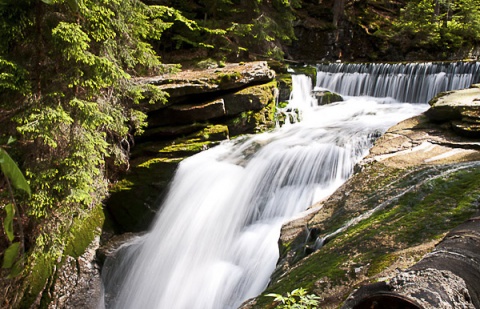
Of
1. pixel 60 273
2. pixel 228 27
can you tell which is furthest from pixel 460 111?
pixel 228 27

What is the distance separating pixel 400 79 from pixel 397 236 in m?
12.7

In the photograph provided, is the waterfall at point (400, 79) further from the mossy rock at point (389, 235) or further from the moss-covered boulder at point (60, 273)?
the moss-covered boulder at point (60, 273)

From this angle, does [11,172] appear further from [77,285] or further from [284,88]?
[284,88]

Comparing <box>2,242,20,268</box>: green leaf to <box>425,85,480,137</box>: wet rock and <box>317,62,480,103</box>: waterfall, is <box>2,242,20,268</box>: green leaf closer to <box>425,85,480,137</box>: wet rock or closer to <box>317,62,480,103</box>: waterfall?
<box>425,85,480,137</box>: wet rock

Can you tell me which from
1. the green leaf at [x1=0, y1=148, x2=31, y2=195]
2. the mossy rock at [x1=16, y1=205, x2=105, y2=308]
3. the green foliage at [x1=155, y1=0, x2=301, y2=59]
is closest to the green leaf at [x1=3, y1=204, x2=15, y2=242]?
the green leaf at [x1=0, y1=148, x2=31, y2=195]

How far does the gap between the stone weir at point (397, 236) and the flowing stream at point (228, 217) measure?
1.60m

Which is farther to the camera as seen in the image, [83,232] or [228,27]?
[228,27]

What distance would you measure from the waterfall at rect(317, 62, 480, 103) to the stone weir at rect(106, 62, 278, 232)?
5.80 meters

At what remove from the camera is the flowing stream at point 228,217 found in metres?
6.36

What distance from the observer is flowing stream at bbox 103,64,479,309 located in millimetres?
6363

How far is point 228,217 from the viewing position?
7555 mm

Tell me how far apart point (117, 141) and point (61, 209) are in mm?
3054

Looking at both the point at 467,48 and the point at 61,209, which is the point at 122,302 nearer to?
the point at 61,209

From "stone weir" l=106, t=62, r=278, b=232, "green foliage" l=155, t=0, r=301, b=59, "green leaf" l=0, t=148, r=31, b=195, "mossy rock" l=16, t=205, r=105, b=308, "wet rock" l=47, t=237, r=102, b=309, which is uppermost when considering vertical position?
"green foliage" l=155, t=0, r=301, b=59
